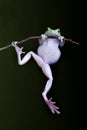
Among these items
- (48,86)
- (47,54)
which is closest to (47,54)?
(47,54)

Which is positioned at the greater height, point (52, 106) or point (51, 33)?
point (51, 33)

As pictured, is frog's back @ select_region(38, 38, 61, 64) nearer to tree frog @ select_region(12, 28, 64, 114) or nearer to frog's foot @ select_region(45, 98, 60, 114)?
tree frog @ select_region(12, 28, 64, 114)

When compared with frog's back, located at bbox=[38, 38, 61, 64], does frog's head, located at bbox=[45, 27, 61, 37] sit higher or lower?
higher

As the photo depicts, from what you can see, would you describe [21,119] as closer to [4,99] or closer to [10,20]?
[4,99]

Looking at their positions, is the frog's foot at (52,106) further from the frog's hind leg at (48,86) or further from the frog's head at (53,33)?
the frog's head at (53,33)

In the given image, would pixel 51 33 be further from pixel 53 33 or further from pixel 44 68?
pixel 44 68

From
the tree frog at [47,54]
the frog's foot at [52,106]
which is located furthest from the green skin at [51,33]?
the frog's foot at [52,106]

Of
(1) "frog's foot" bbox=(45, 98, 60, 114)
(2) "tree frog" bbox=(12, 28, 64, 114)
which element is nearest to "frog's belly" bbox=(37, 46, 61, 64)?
(2) "tree frog" bbox=(12, 28, 64, 114)
